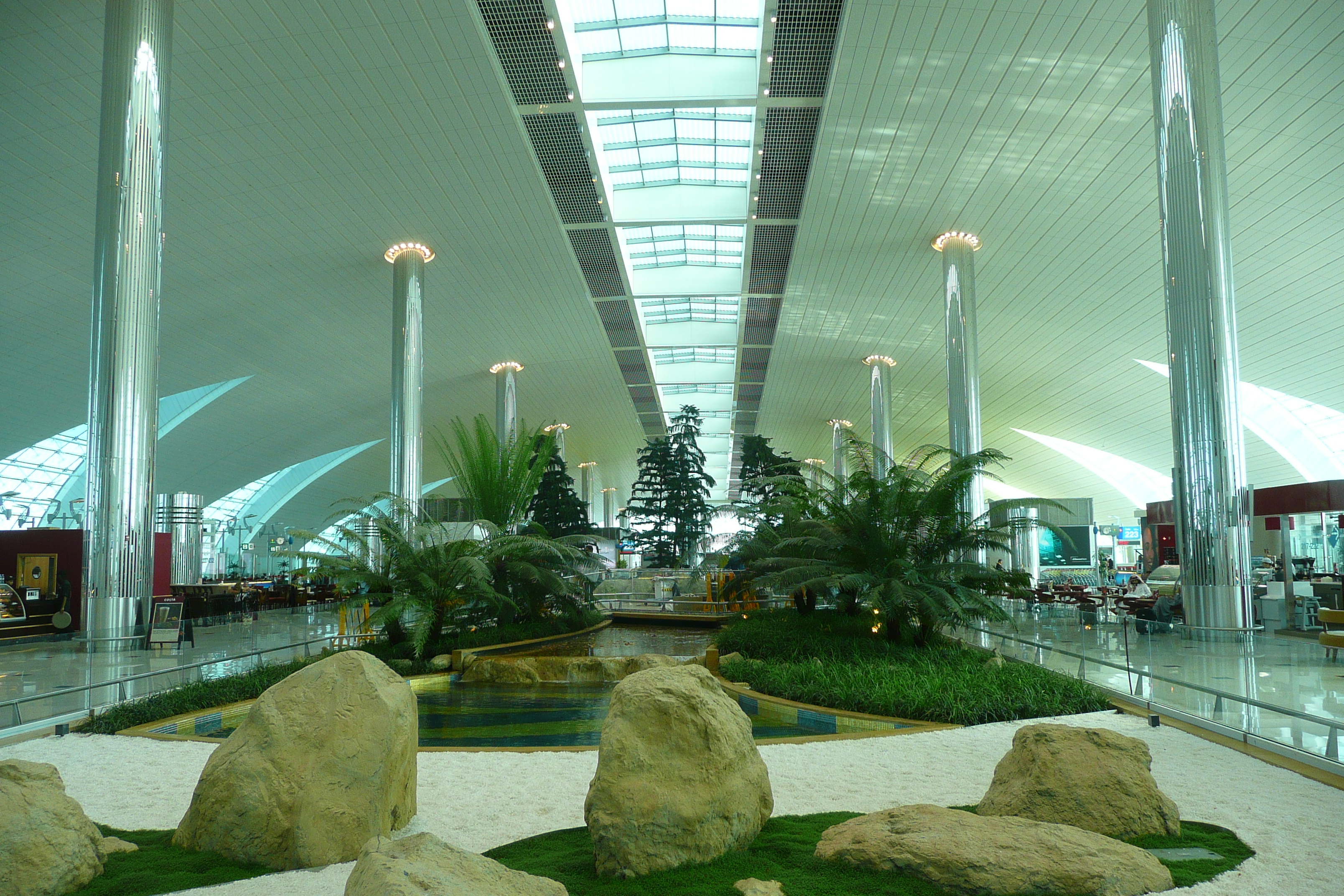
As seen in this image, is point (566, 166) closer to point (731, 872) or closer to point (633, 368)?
point (731, 872)

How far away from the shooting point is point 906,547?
930 centimetres

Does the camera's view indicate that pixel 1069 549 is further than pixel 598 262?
Yes

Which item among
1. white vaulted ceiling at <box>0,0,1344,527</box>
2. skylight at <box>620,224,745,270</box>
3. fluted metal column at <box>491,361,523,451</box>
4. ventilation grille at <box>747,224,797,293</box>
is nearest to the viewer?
white vaulted ceiling at <box>0,0,1344,527</box>

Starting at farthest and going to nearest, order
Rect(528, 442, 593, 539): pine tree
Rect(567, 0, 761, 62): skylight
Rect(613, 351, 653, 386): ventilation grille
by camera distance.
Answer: Rect(528, 442, 593, 539): pine tree, Rect(613, 351, 653, 386): ventilation grille, Rect(567, 0, 761, 62): skylight

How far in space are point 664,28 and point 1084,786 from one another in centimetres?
1237

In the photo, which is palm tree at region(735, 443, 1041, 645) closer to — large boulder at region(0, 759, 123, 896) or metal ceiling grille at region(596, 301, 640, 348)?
large boulder at region(0, 759, 123, 896)

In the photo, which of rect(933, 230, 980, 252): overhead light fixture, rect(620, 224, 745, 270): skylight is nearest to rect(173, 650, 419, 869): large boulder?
rect(933, 230, 980, 252): overhead light fixture

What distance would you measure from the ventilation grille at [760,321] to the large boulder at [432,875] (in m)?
20.5

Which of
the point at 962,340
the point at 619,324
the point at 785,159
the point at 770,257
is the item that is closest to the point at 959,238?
the point at 962,340

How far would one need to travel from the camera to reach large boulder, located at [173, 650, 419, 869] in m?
3.37

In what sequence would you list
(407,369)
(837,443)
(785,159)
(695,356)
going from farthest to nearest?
(837,443) < (695,356) < (407,369) < (785,159)

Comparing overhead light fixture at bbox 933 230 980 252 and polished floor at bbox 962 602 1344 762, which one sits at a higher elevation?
overhead light fixture at bbox 933 230 980 252

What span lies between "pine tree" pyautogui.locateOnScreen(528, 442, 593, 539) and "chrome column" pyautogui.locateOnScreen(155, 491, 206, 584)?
9.89 metres

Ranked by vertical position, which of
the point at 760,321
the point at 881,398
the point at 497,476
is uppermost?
the point at 760,321
